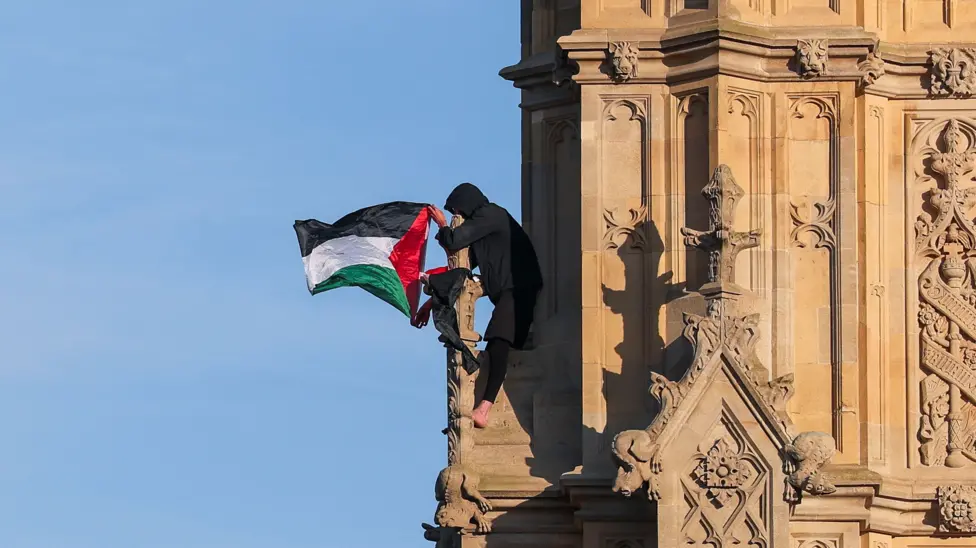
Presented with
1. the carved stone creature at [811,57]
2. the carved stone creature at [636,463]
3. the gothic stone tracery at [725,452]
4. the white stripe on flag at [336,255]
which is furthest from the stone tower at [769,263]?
the white stripe on flag at [336,255]

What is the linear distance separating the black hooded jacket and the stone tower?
42cm

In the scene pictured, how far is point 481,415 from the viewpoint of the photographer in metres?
43.0

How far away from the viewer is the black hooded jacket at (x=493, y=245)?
4356cm

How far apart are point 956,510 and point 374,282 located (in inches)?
251

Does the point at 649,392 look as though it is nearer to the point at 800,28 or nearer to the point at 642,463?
the point at 642,463

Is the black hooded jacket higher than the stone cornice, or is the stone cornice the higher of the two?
the stone cornice

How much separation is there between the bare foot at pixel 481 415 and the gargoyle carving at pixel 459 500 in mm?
583

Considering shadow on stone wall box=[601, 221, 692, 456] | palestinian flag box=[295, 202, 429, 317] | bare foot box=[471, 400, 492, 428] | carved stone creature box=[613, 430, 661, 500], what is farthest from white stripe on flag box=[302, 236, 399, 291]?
carved stone creature box=[613, 430, 661, 500]

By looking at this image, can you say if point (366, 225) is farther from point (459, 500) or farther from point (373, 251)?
point (459, 500)

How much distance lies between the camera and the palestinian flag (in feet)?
144

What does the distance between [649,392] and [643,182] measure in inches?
85.6

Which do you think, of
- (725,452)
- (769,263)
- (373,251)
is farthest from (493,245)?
(725,452)

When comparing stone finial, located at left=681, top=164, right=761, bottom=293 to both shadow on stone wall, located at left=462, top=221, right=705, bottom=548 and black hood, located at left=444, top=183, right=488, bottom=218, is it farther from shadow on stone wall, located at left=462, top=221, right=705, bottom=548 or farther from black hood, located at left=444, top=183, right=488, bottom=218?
black hood, located at left=444, top=183, right=488, bottom=218

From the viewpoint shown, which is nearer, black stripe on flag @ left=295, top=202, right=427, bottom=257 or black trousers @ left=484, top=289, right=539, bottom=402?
black trousers @ left=484, top=289, right=539, bottom=402
